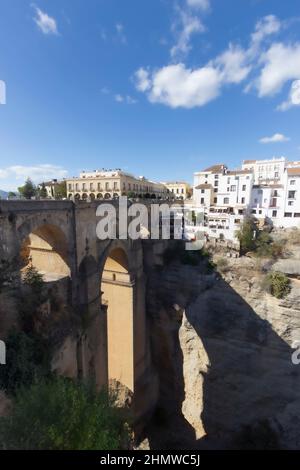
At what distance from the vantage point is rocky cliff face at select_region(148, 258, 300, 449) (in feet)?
52.9

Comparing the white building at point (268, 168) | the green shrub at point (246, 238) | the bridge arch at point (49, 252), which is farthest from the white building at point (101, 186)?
the bridge arch at point (49, 252)

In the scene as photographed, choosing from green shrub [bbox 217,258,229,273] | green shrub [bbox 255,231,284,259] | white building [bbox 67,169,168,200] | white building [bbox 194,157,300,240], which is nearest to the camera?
green shrub [bbox 217,258,229,273]

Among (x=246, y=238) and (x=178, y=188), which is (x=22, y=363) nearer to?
(x=246, y=238)

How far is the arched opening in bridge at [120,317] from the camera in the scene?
54.0ft

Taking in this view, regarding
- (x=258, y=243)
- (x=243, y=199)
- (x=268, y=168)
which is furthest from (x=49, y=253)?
(x=268, y=168)

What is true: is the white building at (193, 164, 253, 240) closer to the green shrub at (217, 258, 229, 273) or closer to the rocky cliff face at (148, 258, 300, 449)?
the green shrub at (217, 258, 229, 273)

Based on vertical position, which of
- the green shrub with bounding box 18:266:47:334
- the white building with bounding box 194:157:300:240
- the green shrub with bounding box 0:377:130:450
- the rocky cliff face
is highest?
the white building with bounding box 194:157:300:240

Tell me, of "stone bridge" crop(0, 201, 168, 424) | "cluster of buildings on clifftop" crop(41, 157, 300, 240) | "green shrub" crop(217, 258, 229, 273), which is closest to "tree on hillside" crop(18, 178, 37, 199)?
"cluster of buildings on clifftop" crop(41, 157, 300, 240)

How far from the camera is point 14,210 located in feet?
24.9

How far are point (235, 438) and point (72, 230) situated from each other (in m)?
18.2

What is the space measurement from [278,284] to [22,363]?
15.4 meters

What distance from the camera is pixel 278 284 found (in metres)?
16.4

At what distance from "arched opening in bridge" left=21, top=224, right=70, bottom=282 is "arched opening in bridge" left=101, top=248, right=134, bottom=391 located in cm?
584

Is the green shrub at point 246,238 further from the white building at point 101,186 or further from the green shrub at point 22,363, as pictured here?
the white building at point 101,186
